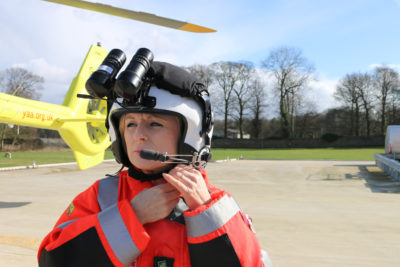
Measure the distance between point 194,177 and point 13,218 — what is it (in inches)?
Answer: 246

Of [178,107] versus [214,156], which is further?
[214,156]

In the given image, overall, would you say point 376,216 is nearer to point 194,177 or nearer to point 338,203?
point 338,203

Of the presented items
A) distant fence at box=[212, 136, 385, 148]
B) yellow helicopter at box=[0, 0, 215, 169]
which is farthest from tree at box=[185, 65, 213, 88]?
yellow helicopter at box=[0, 0, 215, 169]

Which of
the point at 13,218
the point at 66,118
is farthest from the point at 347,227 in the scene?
the point at 66,118

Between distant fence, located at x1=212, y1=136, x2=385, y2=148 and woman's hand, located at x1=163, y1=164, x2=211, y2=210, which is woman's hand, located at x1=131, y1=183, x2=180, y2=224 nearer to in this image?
woman's hand, located at x1=163, y1=164, x2=211, y2=210

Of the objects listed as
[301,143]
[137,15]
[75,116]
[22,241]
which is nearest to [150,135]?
[137,15]

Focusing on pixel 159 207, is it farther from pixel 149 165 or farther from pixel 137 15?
pixel 137 15

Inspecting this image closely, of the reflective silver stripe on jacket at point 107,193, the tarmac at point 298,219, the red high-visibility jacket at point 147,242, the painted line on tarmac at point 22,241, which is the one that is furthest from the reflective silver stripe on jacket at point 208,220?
the painted line on tarmac at point 22,241

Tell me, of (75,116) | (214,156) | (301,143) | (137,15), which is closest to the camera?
(137,15)

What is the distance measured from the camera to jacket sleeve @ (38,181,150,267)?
1294mm

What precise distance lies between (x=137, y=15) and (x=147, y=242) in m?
2.91

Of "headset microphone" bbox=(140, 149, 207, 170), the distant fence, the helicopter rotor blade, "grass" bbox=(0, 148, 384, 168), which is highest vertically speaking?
the helicopter rotor blade

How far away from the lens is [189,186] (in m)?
1.39

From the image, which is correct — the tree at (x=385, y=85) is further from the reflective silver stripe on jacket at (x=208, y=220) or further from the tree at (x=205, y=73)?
the reflective silver stripe on jacket at (x=208, y=220)
